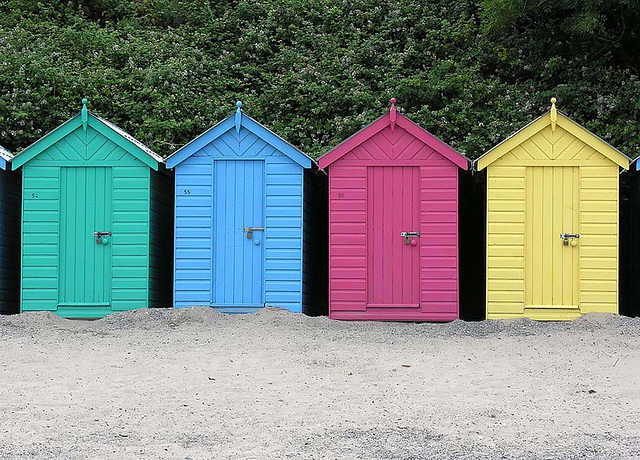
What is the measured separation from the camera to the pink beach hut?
10.9m

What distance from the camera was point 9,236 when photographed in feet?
39.0

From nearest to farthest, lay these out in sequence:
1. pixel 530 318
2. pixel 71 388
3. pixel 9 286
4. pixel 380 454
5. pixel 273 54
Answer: pixel 380 454
pixel 71 388
pixel 530 318
pixel 9 286
pixel 273 54

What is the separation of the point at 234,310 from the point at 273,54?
29.3 ft

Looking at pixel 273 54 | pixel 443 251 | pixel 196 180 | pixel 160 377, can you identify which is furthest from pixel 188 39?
pixel 160 377

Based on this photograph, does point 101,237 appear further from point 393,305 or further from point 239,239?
point 393,305

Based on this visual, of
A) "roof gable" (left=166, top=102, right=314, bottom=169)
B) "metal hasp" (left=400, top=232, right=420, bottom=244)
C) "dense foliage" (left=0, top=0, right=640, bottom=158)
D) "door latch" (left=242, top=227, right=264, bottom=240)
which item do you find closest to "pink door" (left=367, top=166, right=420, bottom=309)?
"metal hasp" (left=400, top=232, right=420, bottom=244)

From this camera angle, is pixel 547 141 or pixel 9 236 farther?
pixel 9 236

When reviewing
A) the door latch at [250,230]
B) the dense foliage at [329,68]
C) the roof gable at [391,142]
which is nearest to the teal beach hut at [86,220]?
the door latch at [250,230]

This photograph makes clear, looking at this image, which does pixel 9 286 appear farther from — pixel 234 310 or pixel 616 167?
pixel 616 167

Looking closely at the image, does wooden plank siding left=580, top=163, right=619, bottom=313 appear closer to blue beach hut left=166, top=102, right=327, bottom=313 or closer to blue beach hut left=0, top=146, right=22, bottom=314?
blue beach hut left=166, top=102, right=327, bottom=313

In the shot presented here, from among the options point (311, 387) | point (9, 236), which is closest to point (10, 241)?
point (9, 236)

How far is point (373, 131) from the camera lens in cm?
1100

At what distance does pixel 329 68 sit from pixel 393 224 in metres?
7.20

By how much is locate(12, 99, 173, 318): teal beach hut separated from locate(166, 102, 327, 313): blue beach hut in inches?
18.9
